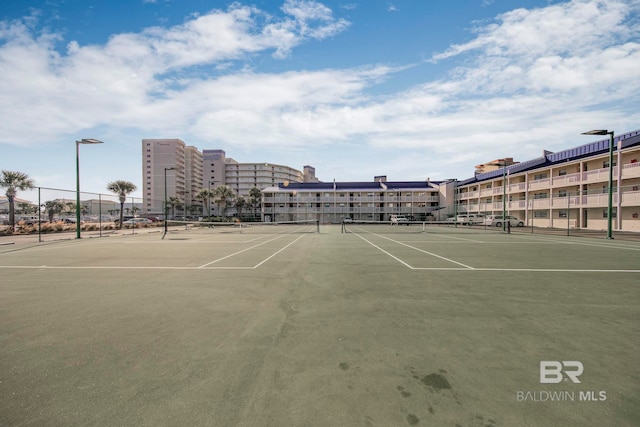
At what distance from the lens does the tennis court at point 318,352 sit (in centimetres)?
269

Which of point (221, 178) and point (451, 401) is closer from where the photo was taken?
point (451, 401)

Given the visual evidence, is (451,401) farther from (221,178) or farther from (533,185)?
(221,178)

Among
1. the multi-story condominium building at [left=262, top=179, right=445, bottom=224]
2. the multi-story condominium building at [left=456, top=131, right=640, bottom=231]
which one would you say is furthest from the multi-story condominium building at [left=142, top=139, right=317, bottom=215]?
the multi-story condominium building at [left=456, top=131, right=640, bottom=231]

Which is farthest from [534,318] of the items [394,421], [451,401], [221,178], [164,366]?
[221,178]

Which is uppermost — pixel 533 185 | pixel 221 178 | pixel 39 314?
pixel 221 178

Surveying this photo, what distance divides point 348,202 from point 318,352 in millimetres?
68288

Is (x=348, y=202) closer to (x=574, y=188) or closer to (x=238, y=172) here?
(x=574, y=188)

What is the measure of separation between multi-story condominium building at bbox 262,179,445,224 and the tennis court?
63248 millimetres

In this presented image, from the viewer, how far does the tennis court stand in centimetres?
269

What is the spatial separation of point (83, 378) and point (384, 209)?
70.4 metres

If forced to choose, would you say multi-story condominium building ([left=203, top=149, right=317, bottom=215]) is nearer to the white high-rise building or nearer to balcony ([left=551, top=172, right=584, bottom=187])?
the white high-rise building

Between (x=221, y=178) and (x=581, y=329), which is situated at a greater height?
(x=221, y=178)

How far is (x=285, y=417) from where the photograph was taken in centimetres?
259

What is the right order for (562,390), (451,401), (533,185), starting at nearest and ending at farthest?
(451,401)
(562,390)
(533,185)
